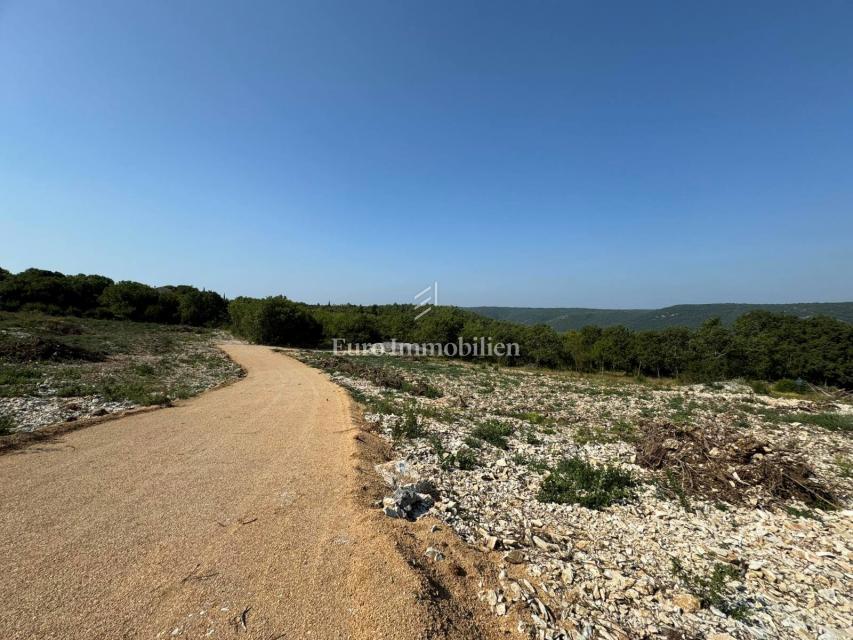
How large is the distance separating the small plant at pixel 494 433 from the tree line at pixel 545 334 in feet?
151

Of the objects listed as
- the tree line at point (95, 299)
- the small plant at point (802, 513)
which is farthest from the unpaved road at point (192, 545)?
the tree line at point (95, 299)

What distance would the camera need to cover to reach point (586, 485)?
7715mm

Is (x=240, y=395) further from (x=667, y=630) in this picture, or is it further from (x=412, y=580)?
(x=667, y=630)

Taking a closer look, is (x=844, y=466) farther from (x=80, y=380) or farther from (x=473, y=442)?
(x=80, y=380)

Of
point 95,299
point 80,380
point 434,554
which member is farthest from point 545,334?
point 95,299

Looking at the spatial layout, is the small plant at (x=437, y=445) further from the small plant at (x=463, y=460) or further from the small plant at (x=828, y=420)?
the small plant at (x=828, y=420)

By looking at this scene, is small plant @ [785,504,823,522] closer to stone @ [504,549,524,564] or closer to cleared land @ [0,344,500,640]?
stone @ [504,549,524,564]

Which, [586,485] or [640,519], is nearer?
[640,519]

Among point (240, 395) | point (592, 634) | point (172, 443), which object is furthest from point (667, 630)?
point (240, 395)

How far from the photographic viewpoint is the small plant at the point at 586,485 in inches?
283

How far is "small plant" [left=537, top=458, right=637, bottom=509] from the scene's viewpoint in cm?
720

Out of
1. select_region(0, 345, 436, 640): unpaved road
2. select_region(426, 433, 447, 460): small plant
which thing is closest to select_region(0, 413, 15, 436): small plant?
select_region(0, 345, 436, 640): unpaved road

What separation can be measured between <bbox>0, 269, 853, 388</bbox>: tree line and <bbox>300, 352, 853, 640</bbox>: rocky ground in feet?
140

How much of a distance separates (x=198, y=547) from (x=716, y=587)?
7141 mm
